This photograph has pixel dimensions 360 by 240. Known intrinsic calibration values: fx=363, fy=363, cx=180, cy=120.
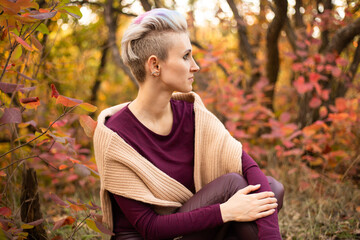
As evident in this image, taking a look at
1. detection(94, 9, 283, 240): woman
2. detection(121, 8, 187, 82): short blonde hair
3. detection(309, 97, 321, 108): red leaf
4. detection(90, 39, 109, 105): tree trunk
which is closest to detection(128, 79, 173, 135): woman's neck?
detection(94, 9, 283, 240): woman

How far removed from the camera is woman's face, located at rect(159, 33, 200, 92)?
5.68 ft

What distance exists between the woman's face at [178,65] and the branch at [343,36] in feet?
6.40

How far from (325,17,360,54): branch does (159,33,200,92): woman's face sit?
1.95 meters

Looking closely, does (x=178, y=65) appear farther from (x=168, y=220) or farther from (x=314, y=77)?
(x=314, y=77)

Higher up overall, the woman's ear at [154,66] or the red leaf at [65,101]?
the woman's ear at [154,66]

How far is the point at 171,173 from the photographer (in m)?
1.81

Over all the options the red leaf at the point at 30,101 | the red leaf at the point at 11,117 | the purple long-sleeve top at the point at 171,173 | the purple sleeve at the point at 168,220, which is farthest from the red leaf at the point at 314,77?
the red leaf at the point at 11,117

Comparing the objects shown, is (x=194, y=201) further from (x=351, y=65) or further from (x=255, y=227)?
(x=351, y=65)

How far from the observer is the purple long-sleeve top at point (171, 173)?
1.60 metres

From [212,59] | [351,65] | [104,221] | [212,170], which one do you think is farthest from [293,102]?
[104,221]

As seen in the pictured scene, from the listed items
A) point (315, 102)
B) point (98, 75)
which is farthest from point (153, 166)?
point (98, 75)

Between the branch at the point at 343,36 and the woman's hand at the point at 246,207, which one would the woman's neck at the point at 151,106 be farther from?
the branch at the point at 343,36

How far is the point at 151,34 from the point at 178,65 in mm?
195

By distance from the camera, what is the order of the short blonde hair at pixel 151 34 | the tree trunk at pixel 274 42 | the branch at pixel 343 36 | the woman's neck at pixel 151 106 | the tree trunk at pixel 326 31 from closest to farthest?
the short blonde hair at pixel 151 34
the woman's neck at pixel 151 106
the branch at pixel 343 36
the tree trunk at pixel 274 42
the tree trunk at pixel 326 31
